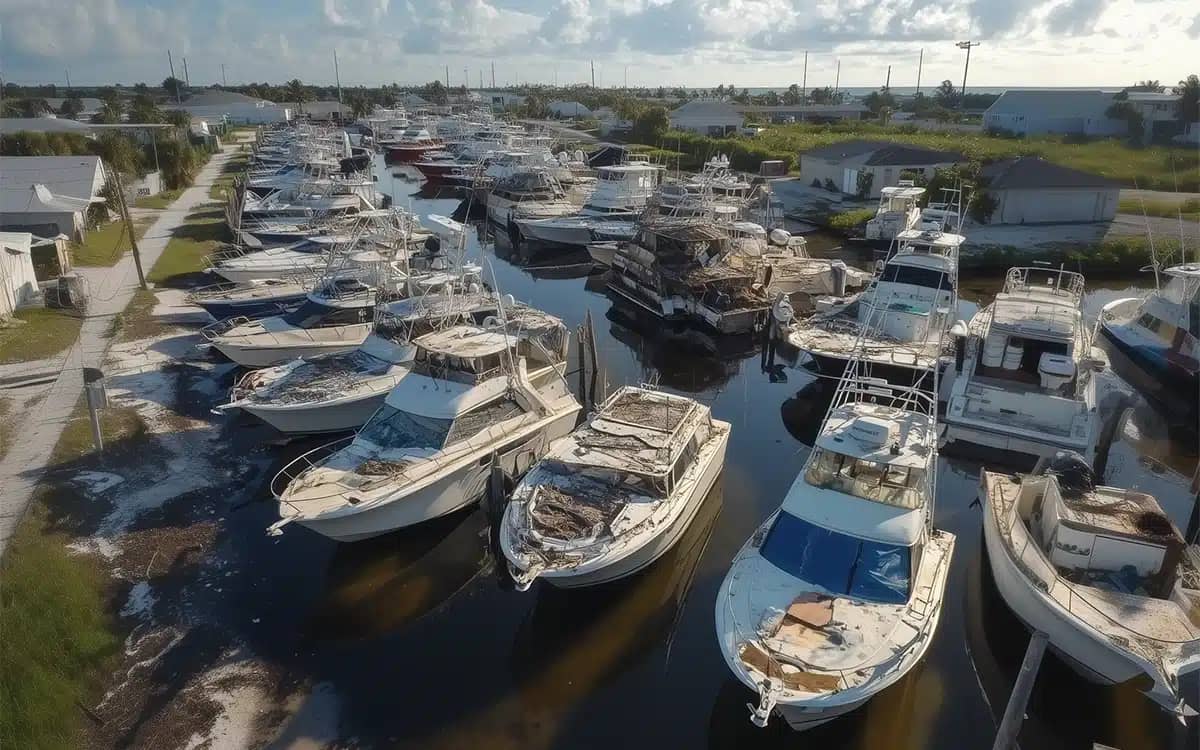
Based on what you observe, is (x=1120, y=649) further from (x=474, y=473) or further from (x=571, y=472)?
(x=474, y=473)

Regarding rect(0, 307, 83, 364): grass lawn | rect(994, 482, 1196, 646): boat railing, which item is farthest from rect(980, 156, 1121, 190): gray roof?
rect(0, 307, 83, 364): grass lawn

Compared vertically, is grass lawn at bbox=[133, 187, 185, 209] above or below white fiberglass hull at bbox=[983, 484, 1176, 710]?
above

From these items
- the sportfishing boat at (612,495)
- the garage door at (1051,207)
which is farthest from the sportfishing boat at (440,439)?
the garage door at (1051,207)

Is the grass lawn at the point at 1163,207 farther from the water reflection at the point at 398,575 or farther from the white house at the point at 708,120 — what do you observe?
the water reflection at the point at 398,575

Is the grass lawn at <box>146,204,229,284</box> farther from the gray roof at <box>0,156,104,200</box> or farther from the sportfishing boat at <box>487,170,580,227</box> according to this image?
the sportfishing boat at <box>487,170,580,227</box>

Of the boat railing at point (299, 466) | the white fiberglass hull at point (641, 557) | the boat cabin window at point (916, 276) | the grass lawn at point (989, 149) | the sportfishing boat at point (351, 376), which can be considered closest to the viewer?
the white fiberglass hull at point (641, 557)
